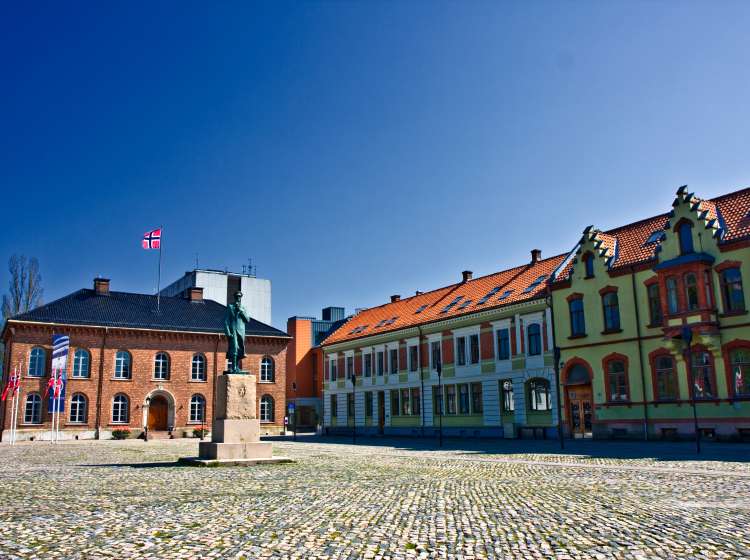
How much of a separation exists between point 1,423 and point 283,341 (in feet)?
74.4

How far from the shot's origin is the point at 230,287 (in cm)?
7544

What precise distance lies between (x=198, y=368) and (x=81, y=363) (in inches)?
360

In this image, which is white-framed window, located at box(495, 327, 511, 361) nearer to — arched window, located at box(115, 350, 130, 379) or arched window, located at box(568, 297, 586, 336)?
arched window, located at box(568, 297, 586, 336)

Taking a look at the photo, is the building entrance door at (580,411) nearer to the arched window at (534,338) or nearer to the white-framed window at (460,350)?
the arched window at (534,338)

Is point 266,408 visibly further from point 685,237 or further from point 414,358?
point 685,237

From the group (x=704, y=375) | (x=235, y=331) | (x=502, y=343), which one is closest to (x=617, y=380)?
(x=704, y=375)

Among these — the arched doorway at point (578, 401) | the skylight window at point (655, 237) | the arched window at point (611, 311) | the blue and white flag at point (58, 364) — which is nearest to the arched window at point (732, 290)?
the skylight window at point (655, 237)

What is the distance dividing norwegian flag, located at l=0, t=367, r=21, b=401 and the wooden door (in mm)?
10489

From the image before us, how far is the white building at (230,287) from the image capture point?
7331cm

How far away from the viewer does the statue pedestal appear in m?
19.5

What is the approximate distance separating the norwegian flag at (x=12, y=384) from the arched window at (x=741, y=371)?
42325 millimetres

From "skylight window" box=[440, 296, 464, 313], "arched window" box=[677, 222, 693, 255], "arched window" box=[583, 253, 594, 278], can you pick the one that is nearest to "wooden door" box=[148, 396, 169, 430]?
"skylight window" box=[440, 296, 464, 313]

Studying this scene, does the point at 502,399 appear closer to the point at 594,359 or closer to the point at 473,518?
the point at 594,359

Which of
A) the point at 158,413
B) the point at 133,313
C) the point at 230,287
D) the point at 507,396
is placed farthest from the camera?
the point at 230,287
